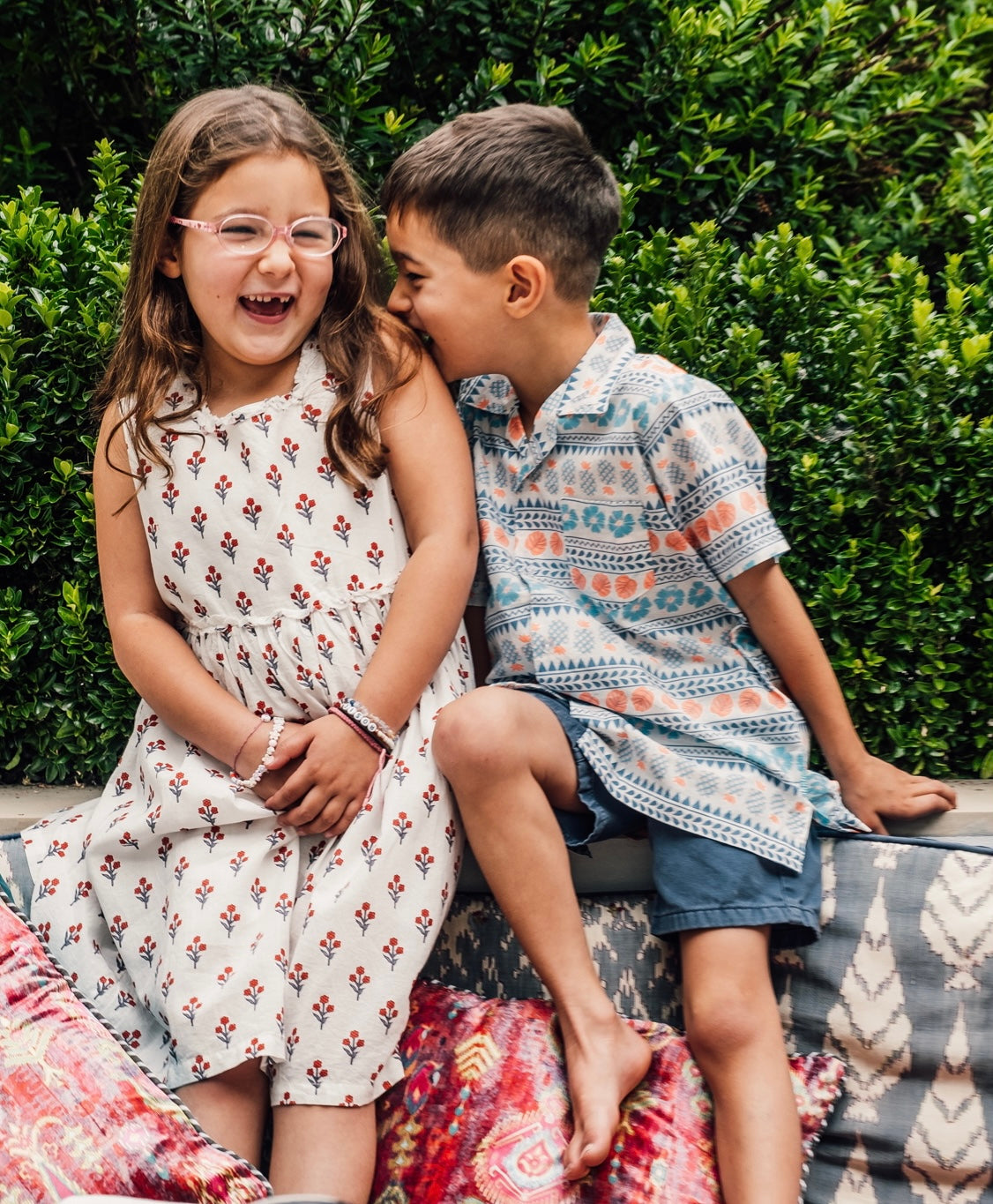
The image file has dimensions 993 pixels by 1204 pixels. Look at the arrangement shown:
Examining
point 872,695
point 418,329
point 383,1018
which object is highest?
point 418,329

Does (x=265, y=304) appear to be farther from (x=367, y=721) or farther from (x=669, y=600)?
(x=669, y=600)

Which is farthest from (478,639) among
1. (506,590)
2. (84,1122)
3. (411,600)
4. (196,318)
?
(84,1122)

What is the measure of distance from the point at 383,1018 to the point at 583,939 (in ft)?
1.10

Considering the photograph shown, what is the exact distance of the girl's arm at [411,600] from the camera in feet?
6.22

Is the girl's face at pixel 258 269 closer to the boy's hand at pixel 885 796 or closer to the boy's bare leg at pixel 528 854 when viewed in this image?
the boy's bare leg at pixel 528 854

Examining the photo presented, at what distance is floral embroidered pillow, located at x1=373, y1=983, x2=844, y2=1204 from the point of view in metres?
1.72

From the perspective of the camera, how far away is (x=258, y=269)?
1920 millimetres

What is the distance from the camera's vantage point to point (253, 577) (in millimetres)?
1978

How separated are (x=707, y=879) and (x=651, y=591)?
50 cm

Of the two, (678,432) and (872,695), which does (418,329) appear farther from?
(872,695)

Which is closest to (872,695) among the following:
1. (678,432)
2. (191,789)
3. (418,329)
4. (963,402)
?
(963,402)

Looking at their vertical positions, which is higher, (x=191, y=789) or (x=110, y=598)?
(x=110, y=598)

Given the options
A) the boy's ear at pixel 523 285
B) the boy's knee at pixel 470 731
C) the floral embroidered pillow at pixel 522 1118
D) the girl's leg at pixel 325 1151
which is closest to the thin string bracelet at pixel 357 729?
the boy's knee at pixel 470 731

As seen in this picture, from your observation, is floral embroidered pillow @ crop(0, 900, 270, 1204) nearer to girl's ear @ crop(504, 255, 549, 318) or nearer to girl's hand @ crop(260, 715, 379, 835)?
girl's hand @ crop(260, 715, 379, 835)
